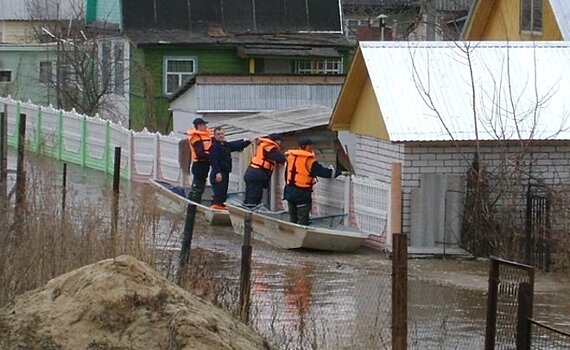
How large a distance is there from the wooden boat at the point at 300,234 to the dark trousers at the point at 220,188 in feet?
5.27

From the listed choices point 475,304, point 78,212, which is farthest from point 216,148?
point 78,212

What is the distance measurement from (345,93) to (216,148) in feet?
8.15

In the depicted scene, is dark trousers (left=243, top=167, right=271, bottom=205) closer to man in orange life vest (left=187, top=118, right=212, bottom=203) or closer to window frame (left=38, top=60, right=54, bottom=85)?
man in orange life vest (left=187, top=118, right=212, bottom=203)

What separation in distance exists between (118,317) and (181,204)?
16.2m

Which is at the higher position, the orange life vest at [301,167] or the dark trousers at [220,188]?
the orange life vest at [301,167]

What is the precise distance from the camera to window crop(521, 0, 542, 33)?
91.9ft

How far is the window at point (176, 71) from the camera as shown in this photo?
47.8 meters

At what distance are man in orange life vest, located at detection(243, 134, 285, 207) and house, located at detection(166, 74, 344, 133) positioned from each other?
1336 cm

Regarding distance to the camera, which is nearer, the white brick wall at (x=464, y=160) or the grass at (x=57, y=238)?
the grass at (x=57, y=238)

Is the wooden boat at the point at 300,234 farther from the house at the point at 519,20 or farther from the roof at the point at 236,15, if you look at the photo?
the roof at the point at 236,15

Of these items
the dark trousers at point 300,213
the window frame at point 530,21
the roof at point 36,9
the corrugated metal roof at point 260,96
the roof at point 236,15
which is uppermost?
the roof at point 36,9

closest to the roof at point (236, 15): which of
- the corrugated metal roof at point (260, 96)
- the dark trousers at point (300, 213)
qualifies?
the corrugated metal roof at point (260, 96)

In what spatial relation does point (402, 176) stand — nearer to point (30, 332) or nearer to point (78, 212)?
point (78, 212)

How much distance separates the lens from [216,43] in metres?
47.7
